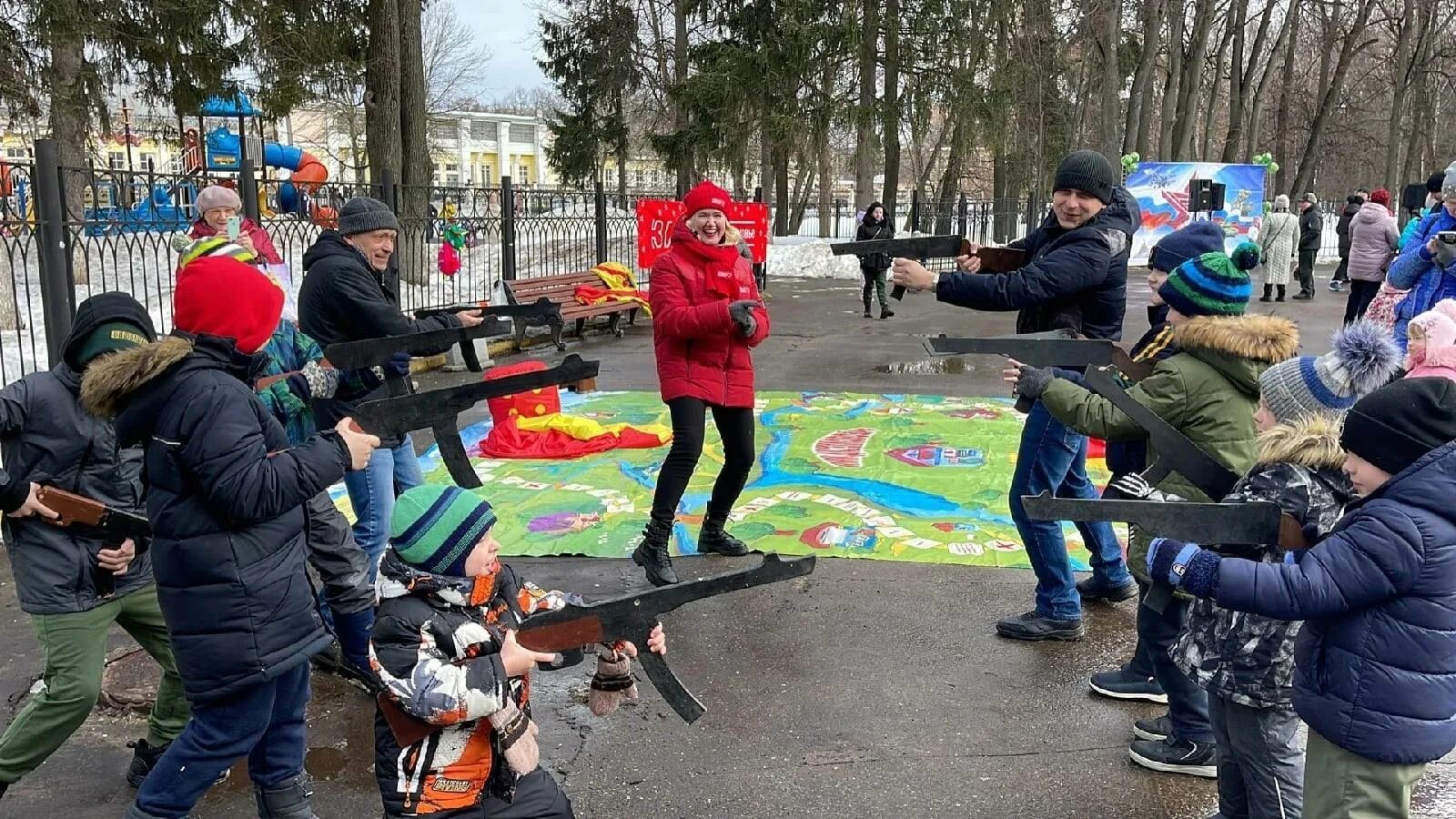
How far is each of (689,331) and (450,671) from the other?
2.66 m

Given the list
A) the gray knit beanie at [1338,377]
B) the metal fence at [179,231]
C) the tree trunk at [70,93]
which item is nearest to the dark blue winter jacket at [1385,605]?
the gray knit beanie at [1338,377]

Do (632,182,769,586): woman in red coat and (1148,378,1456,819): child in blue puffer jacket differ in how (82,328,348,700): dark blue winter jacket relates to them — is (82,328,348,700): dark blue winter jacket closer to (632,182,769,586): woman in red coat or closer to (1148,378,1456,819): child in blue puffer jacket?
(1148,378,1456,819): child in blue puffer jacket

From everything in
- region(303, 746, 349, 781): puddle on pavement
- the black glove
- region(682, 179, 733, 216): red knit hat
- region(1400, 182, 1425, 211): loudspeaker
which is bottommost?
region(303, 746, 349, 781): puddle on pavement

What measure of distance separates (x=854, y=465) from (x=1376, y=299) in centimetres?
342

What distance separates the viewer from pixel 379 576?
220 centimetres

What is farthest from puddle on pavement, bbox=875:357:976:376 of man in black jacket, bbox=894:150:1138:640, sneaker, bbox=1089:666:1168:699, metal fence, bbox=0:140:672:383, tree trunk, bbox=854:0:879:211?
tree trunk, bbox=854:0:879:211

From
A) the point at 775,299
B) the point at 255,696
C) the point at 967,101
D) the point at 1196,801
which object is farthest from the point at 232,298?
the point at 967,101

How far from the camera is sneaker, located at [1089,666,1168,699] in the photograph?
3662mm

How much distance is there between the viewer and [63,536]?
2809mm

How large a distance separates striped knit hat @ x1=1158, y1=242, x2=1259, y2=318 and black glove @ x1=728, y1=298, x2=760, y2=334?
69.9 inches

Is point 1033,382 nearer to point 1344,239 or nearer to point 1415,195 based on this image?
point 1415,195

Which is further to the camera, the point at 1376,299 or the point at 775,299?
the point at 775,299

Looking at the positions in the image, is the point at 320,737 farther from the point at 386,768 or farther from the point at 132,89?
the point at 132,89

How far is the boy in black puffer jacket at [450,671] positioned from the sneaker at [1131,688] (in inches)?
85.0
